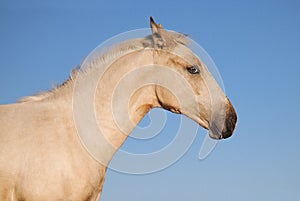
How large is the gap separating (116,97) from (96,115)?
0.42 meters

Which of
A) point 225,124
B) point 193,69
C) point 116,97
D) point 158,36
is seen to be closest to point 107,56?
point 116,97

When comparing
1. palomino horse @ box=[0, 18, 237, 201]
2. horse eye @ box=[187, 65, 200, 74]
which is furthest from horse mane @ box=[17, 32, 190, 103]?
horse eye @ box=[187, 65, 200, 74]

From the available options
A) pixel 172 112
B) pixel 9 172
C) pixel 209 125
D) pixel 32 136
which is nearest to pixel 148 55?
pixel 172 112

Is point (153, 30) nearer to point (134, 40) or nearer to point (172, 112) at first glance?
point (134, 40)

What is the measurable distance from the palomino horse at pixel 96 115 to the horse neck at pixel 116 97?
16 mm

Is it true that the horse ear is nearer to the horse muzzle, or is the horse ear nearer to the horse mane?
the horse mane

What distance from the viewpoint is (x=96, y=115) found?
22.6 feet

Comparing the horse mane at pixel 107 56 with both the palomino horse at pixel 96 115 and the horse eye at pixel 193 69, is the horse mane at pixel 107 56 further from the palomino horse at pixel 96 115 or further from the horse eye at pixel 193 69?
the horse eye at pixel 193 69

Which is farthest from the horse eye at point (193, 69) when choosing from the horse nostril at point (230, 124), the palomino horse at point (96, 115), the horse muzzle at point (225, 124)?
the horse nostril at point (230, 124)

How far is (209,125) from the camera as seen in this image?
730 centimetres

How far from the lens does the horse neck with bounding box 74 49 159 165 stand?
6.88 meters

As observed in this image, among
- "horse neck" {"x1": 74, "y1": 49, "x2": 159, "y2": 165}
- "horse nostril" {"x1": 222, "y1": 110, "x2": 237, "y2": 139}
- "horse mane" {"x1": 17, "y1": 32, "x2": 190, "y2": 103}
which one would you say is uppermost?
"horse mane" {"x1": 17, "y1": 32, "x2": 190, "y2": 103}

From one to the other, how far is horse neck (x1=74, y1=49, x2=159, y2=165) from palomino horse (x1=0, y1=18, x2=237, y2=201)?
0.05 feet

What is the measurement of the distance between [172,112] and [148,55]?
41.3 inches
